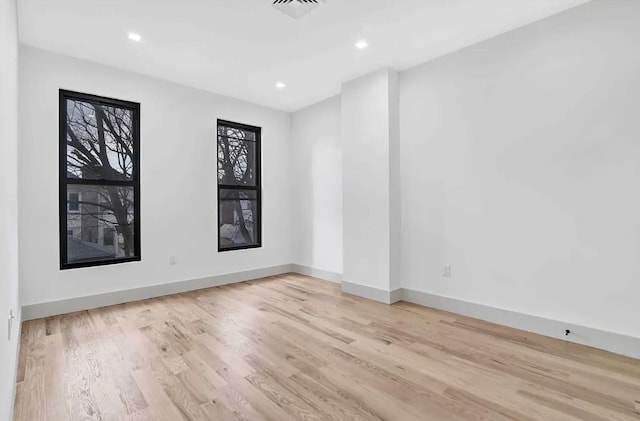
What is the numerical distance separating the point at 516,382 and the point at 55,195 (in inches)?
171

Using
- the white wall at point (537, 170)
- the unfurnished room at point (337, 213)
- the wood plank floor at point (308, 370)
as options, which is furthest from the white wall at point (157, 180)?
the white wall at point (537, 170)

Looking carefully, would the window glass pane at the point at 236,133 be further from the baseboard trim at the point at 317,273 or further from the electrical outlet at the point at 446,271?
the electrical outlet at the point at 446,271

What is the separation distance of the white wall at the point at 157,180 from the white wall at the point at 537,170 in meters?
2.38

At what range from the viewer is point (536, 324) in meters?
2.79

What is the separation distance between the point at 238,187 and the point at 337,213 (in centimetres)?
157

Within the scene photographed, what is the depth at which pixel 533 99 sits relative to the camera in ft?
9.22

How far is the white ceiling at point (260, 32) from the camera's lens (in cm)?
262

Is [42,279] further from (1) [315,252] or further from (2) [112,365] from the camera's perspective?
(1) [315,252]

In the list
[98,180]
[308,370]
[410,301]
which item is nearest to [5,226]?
[308,370]

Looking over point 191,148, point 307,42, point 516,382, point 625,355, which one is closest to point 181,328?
point 191,148

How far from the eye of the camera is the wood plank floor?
1.78m

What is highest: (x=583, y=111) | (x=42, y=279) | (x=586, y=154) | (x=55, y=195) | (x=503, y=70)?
(x=503, y=70)

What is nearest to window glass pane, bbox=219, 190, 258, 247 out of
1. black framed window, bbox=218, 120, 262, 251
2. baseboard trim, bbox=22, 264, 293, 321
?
black framed window, bbox=218, 120, 262, 251

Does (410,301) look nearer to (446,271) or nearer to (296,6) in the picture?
(446,271)
